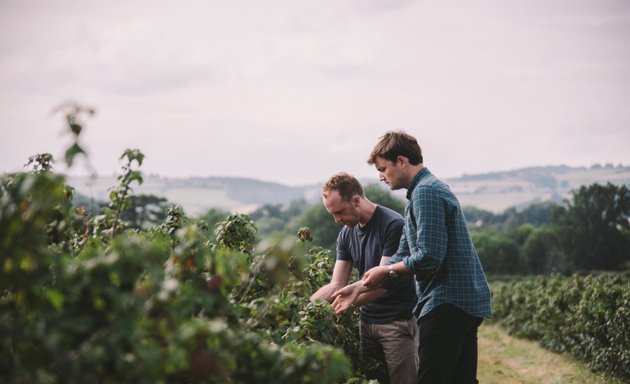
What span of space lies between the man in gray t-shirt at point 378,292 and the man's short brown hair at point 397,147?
2.31 ft

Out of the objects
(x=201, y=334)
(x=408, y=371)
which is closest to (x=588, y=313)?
(x=408, y=371)

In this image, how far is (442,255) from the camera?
12.1ft

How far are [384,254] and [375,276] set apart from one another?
62 centimetres

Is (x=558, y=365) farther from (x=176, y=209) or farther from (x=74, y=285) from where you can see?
(x=74, y=285)

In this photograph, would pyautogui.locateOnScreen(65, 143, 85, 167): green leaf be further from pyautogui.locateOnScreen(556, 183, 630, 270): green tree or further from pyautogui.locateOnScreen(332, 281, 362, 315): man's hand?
pyautogui.locateOnScreen(556, 183, 630, 270): green tree

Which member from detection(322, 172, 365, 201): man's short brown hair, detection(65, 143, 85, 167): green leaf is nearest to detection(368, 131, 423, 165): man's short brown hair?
detection(322, 172, 365, 201): man's short brown hair

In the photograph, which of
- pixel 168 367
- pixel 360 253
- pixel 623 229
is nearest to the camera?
pixel 168 367

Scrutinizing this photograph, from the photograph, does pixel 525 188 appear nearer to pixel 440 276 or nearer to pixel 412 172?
pixel 412 172

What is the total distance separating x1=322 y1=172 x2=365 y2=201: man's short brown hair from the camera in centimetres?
470

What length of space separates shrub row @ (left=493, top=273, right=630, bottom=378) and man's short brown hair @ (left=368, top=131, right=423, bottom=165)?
738 cm

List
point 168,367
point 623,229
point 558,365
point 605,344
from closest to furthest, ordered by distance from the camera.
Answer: point 168,367, point 605,344, point 558,365, point 623,229

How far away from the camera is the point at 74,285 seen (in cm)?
161

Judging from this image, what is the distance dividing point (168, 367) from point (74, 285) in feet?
1.23

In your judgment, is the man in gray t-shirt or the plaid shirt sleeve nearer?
the plaid shirt sleeve
